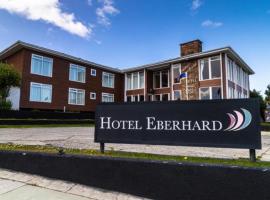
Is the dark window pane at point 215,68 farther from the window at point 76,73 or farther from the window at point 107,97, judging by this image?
the window at point 76,73

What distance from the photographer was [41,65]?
23516mm

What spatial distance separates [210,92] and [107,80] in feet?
40.8

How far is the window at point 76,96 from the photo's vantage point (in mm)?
26188

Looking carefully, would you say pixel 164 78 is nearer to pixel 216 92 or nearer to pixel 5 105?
pixel 216 92

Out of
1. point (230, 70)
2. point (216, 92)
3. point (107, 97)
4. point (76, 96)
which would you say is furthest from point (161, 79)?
point (76, 96)

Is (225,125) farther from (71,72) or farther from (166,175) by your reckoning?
(71,72)

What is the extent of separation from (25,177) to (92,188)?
4.74 ft

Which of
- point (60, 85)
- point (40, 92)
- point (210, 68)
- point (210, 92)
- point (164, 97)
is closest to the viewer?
point (40, 92)

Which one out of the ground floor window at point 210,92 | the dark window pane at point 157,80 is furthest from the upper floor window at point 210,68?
the dark window pane at point 157,80

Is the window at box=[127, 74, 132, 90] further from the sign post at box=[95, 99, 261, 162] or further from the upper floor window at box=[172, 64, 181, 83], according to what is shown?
the sign post at box=[95, 99, 261, 162]

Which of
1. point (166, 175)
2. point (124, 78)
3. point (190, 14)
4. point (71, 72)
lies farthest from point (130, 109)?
point (124, 78)

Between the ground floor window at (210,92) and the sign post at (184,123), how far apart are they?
19472 millimetres

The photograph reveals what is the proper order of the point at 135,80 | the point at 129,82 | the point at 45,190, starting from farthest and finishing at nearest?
1. the point at 129,82
2. the point at 135,80
3. the point at 45,190

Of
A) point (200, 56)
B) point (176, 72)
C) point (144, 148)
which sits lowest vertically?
point (144, 148)
